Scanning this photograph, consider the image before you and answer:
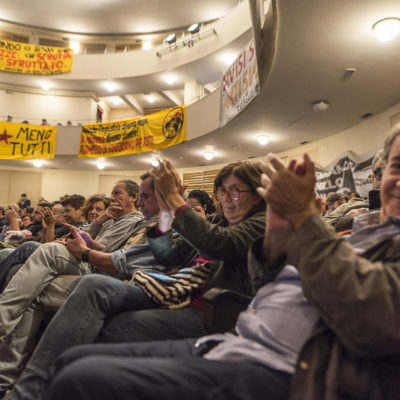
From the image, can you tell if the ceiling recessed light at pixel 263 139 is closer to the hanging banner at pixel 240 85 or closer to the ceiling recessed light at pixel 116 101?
the hanging banner at pixel 240 85

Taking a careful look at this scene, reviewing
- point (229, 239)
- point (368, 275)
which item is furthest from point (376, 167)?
point (368, 275)

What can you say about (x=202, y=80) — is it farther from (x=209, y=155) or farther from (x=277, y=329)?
(x=277, y=329)

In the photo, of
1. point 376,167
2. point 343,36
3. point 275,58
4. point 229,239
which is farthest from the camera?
point 275,58

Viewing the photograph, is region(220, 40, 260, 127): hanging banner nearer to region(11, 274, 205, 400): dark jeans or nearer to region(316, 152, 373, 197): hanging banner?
region(316, 152, 373, 197): hanging banner

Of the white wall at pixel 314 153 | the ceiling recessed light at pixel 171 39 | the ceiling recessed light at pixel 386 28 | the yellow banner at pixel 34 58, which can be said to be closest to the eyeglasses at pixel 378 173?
the ceiling recessed light at pixel 386 28

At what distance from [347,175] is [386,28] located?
2.78 metres

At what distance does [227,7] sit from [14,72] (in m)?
7.67

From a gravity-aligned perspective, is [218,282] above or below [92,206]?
below

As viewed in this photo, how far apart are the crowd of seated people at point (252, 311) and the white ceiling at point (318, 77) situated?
2.79 meters

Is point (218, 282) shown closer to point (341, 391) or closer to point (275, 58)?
point (341, 391)

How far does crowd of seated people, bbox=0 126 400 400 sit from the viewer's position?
0.58m

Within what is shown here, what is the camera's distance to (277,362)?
0.68 metres

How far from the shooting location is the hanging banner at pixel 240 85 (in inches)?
184

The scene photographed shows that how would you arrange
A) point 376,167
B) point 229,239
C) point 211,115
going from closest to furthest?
point 229,239 → point 376,167 → point 211,115
